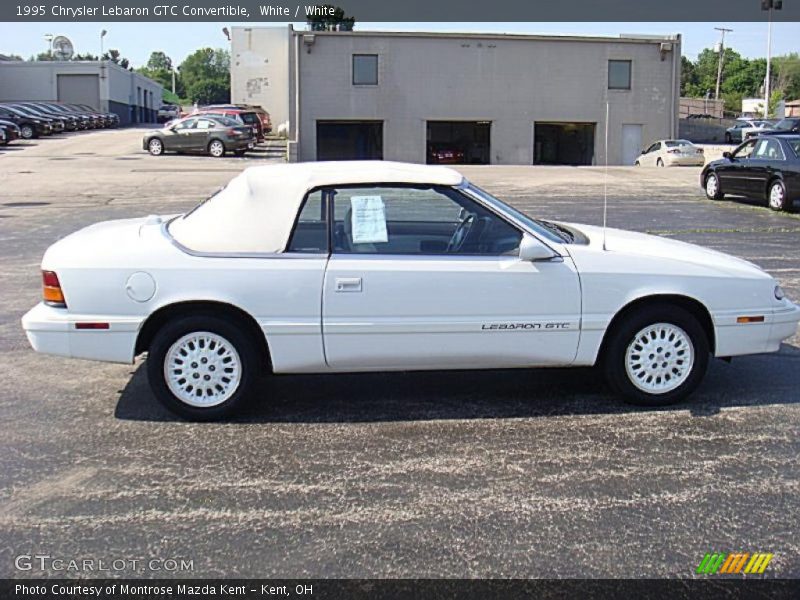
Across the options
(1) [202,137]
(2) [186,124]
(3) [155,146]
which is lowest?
(3) [155,146]

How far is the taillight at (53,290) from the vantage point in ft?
17.0

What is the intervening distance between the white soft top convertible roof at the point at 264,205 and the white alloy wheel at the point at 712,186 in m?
15.4

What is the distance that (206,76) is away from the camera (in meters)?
151

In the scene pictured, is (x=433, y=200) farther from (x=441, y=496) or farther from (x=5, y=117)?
(x=5, y=117)

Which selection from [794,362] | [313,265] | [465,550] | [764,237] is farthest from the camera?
[764,237]

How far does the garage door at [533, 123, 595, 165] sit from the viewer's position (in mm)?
46125

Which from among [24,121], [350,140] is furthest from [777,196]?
[24,121]

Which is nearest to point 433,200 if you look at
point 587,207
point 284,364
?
point 284,364

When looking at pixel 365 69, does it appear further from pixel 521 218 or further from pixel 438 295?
pixel 438 295

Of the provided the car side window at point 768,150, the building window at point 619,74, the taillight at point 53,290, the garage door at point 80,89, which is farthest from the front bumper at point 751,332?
the garage door at point 80,89

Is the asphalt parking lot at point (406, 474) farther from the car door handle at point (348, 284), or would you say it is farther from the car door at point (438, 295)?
the car door handle at point (348, 284)

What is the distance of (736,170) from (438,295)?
49.6 ft

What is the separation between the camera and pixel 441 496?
419 centimetres

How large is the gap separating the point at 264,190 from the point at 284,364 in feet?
3.50
